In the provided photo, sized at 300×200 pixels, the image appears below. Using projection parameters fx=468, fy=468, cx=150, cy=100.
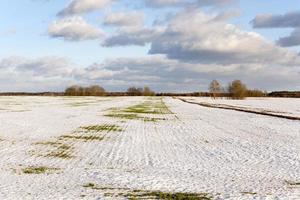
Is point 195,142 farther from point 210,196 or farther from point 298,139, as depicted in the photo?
point 210,196

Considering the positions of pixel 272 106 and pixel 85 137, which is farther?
pixel 272 106

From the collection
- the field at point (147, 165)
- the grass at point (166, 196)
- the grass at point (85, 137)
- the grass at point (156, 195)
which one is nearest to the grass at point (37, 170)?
the field at point (147, 165)

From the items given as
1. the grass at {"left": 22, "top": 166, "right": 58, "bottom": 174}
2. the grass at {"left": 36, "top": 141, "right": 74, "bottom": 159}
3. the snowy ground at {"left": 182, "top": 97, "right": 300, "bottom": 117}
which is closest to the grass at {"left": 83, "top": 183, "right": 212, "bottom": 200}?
the grass at {"left": 22, "top": 166, "right": 58, "bottom": 174}

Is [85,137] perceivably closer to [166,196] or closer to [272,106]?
[166,196]

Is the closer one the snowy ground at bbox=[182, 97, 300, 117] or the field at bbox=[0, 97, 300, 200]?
the field at bbox=[0, 97, 300, 200]

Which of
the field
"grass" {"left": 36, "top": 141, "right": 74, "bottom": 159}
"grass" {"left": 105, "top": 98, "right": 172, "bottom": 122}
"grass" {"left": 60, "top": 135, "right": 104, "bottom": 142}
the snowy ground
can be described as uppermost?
"grass" {"left": 105, "top": 98, "right": 172, "bottom": 122}

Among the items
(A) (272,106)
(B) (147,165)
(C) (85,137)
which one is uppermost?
(C) (85,137)

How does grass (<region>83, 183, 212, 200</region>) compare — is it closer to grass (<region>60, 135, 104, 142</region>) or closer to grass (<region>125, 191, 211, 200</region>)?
grass (<region>125, 191, 211, 200</region>)

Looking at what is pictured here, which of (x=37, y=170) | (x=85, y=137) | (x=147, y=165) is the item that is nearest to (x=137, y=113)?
(x=85, y=137)

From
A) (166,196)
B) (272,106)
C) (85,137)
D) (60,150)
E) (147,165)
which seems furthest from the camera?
Result: (272,106)

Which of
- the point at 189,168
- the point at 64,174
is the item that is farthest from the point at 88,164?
the point at 189,168

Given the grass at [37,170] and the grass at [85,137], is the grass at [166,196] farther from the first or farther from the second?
the grass at [85,137]

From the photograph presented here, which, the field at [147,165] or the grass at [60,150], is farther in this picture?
the grass at [60,150]

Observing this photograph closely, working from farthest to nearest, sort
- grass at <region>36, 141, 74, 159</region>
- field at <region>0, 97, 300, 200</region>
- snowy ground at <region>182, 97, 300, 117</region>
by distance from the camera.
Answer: snowy ground at <region>182, 97, 300, 117</region> → grass at <region>36, 141, 74, 159</region> → field at <region>0, 97, 300, 200</region>
